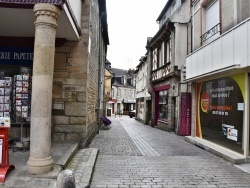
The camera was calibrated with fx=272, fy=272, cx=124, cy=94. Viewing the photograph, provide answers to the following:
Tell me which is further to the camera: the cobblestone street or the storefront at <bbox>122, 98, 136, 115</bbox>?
the storefront at <bbox>122, 98, 136, 115</bbox>

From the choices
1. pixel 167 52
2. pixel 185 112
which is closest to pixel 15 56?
pixel 185 112

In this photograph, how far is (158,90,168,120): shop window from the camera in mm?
16781

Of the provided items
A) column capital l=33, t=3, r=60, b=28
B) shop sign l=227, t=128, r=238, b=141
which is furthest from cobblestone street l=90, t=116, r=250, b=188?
column capital l=33, t=3, r=60, b=28

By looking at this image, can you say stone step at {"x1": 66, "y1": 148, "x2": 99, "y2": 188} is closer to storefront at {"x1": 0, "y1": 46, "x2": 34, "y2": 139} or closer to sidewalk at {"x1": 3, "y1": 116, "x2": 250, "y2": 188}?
sidewalk at {"x1": 3, "y1": 116, "x2": 250, "y2": 188}

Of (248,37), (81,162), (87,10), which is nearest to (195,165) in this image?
(81,162)

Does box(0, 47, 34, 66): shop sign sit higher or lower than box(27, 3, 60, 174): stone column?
higher

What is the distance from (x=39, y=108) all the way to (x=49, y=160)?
96 cm

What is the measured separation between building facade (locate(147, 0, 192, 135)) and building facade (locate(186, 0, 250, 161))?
104 inches

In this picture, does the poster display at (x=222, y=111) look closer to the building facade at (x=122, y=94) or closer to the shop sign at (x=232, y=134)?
the shop sign at (x=232, y=134)

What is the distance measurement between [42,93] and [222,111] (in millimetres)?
5897

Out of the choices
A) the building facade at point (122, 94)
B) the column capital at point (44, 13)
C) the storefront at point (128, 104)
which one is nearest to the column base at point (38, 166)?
the column capital at point (44, 13)

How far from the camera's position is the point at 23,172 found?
4840mm

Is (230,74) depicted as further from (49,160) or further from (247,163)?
(49,160)

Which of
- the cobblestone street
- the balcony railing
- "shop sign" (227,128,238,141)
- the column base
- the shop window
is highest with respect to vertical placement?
the balcony railing
